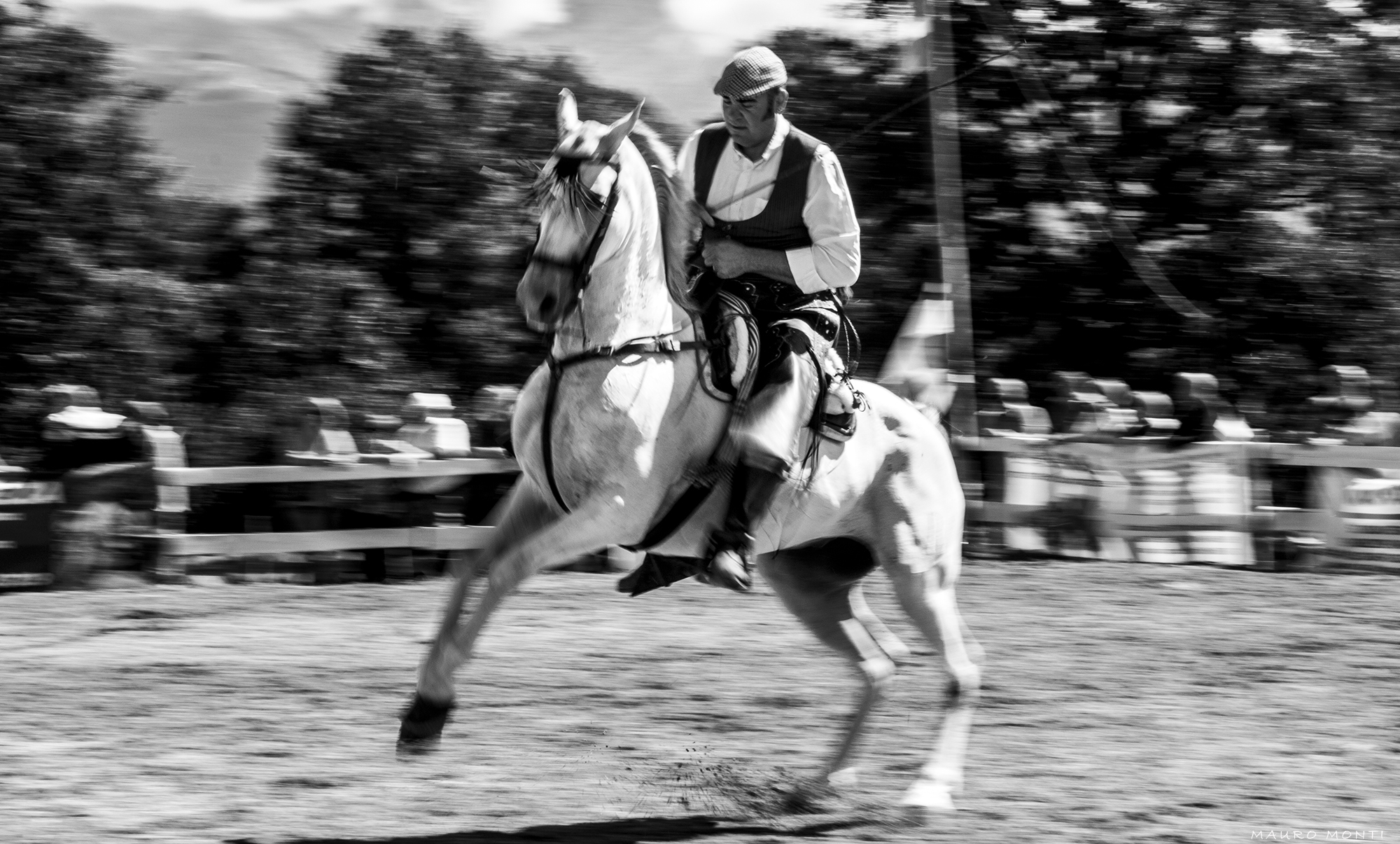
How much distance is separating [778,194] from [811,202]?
13 centimetres

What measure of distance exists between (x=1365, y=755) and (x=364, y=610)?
6.72 metres

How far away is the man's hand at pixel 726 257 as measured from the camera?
19.4 feet

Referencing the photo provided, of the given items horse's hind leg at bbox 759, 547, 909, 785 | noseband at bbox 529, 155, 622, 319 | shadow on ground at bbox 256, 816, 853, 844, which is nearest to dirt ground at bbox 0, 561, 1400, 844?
shadow on ground at bbox 256, 816, 853, 844

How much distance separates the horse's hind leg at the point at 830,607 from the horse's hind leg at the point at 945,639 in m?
0.21

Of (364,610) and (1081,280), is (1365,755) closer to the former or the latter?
(364,610)

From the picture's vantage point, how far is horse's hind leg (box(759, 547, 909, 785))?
20.4 feet

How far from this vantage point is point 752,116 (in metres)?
5.59

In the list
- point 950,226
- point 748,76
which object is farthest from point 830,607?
point 950,226

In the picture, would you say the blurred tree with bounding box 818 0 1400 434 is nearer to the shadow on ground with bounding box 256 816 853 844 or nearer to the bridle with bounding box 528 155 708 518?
the bridle with bounding box 528 155 708 518

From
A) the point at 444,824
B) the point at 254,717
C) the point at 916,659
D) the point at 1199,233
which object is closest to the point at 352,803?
the point at 444,824

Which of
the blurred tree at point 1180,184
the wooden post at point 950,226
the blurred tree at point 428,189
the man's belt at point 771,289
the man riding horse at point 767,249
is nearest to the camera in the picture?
the man riding horse at point 767,249

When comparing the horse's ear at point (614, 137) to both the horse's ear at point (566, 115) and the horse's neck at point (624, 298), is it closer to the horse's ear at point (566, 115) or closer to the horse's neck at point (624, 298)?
the horse's ear at point (566, 115)

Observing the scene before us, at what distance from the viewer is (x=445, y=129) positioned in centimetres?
2172

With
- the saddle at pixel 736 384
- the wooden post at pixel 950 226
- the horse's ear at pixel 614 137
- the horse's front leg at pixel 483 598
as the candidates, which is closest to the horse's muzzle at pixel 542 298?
the horse's ear at pixel 614 137
